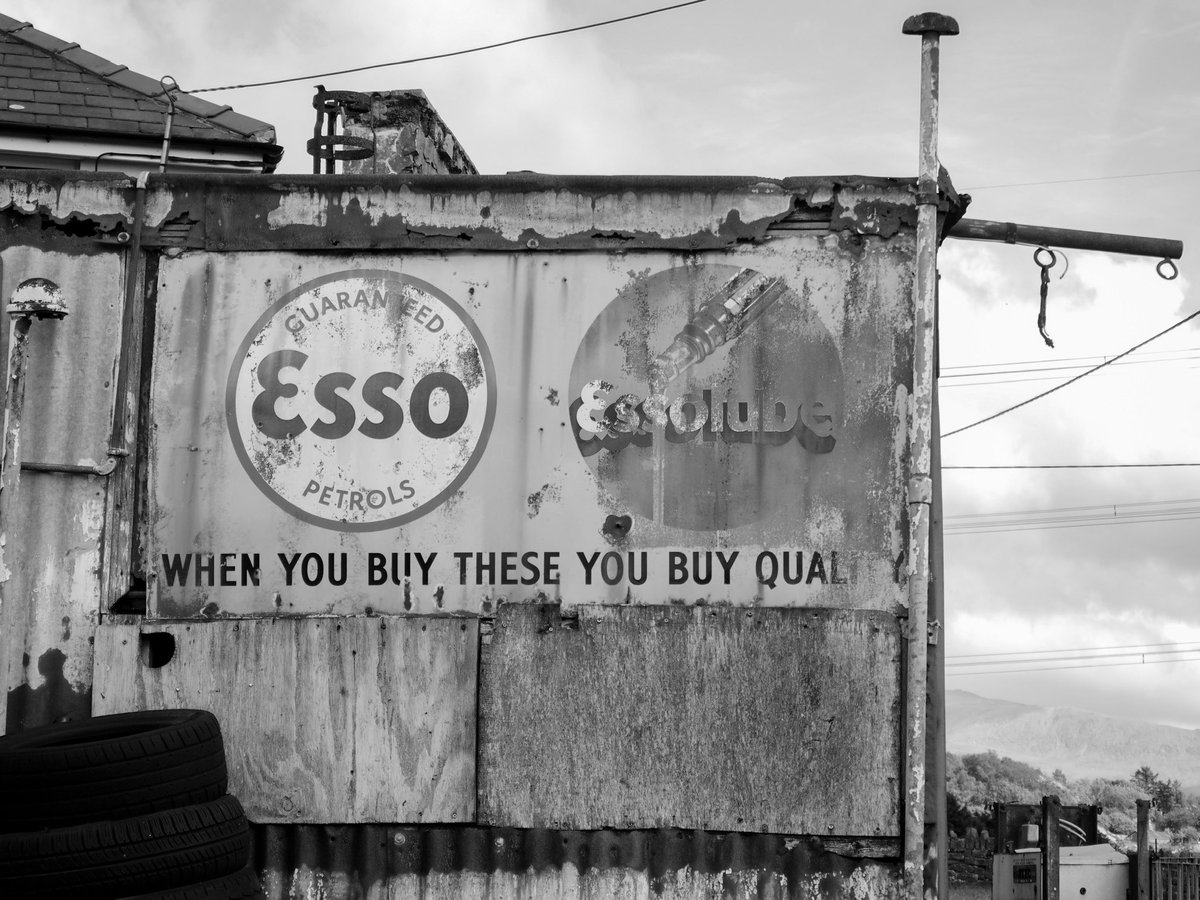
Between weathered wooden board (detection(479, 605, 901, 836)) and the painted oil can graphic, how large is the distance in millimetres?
604

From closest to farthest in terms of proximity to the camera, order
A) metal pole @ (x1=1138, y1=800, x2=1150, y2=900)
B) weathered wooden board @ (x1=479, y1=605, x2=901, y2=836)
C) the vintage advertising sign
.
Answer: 1. weathered wooden board @ (x1=479, y1=605, x2=901, y2=836)
2. the vintage advertising sign
3. metal pole @ (x1=1138, y1=800, x2=1150, y2=900)

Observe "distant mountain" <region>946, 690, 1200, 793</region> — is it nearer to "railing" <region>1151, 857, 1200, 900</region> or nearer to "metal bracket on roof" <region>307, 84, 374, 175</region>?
"railing" <region>1151, 857, 1200, 900</region>

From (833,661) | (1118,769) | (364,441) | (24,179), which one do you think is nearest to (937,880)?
(833,661)

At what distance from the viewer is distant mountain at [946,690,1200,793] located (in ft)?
448

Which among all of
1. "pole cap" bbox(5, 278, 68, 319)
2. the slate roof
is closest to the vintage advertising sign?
"pole cap" bbox(5, 278, 68, 319)

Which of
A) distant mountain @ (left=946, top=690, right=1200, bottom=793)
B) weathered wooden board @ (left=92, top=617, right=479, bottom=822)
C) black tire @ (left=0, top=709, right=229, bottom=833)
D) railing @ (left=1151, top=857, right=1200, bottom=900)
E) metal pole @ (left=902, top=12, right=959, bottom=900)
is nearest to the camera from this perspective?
black tire @ (left=0, top=709, right=229, bottom=833)

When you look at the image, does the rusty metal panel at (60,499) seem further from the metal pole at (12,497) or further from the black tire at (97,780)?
the black tire at (97,780)

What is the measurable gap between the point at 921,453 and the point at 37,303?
4212mm

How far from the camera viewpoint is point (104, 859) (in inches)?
217

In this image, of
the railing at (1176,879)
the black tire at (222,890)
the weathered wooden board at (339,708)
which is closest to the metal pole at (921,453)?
the weathered wooden board at (339,708)

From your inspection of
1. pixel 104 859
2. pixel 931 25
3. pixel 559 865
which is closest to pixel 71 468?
pixel 104 859

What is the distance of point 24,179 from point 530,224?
2558 mm

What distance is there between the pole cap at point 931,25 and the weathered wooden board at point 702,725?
9.27 ft

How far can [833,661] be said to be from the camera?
20.6 ft
